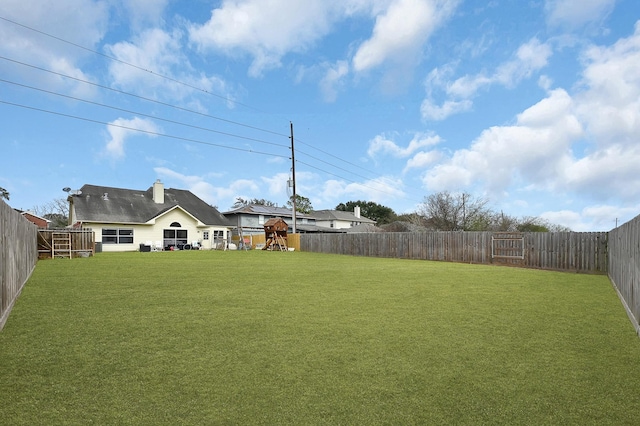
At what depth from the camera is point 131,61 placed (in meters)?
21.4

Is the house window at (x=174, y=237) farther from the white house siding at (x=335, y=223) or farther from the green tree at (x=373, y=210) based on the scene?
the green tree at (x=373, y=210)

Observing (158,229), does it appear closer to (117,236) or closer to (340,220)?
(117,236)

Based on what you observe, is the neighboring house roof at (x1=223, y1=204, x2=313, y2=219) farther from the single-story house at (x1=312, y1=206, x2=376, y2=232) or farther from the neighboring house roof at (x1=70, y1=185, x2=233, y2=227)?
the single-story house at (x1=312, y1=206, x2=376, y2=232)

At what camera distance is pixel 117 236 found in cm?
2925

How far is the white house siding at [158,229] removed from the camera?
1127 inches

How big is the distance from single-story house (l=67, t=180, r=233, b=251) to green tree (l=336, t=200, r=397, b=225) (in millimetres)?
35412

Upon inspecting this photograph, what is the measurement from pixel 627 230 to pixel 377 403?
735 cm

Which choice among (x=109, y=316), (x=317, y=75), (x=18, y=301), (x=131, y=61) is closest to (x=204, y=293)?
(x=109, y=316)

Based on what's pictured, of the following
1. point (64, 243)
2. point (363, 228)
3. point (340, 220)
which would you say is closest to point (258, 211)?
point (340, 220)

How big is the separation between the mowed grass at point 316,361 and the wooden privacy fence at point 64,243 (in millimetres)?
13762

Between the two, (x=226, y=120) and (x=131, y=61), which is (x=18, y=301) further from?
(x=226, y=120)

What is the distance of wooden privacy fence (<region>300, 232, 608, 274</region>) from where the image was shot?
1368cm

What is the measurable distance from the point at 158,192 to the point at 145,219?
12.4ft

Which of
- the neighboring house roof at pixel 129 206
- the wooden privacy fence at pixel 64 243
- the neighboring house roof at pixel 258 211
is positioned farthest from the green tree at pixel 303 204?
the wooden privacy fence at pixel 64 243
